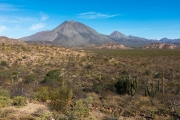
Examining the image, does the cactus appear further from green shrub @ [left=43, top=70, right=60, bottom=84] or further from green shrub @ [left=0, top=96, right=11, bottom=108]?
green shrub @ [left=0, top=96, right=11, bottom=108]

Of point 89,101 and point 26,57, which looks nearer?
point 89,101

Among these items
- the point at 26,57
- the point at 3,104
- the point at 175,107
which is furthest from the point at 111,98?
the point at 26,57

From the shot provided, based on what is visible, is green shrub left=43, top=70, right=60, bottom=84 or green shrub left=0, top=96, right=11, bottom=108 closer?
green shrub left=0, top=96, right=11, bottom=108

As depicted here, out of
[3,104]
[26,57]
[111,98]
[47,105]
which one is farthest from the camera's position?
[26,57]

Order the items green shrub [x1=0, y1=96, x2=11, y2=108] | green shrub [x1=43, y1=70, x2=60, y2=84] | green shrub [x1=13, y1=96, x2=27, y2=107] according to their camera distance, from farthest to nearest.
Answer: green shrub [x1=43, y1=70, x2=60, y2=84] → green shrub [x1=13, y1=96, x2=27, y2=107] → green shrub [x1=0, y1=96, x2=11, y2=108]

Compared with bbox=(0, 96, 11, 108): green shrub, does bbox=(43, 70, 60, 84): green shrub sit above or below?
below

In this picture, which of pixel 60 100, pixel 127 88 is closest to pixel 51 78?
pixel 127 88

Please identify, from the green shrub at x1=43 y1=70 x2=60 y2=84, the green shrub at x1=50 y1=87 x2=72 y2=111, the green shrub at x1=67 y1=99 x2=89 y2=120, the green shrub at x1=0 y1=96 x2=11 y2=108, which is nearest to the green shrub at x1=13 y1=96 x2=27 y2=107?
the green shrub at x1=0 y1=96 x2=11 y2=108

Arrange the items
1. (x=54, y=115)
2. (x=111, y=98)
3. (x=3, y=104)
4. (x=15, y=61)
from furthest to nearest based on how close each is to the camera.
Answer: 1. (x=15, y=61)
2. (x=111, y=98)
3. (x=3, y=104)
4. (x=54, y=115)

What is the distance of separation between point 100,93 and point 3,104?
6.26 m

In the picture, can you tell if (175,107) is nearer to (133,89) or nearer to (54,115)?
(133,89)

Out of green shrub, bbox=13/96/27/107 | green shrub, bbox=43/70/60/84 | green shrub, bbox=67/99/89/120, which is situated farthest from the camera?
green shrub, bbox=43/70/60/84

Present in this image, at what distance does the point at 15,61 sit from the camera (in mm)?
30984

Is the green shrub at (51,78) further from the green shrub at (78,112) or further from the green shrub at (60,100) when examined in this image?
the green shrub at (78,112)
